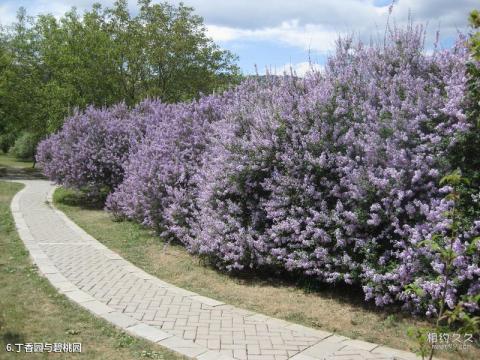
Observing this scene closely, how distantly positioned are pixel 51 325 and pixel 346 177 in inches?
143

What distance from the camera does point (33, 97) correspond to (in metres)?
27.3

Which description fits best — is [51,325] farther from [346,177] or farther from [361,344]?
[346,177]

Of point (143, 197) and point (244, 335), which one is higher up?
point (143, 197)

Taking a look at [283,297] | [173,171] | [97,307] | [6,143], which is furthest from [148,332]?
[6,143]

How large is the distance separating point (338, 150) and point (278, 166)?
0.94 m

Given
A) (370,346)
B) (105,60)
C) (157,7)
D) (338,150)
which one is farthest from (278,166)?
(157,7)

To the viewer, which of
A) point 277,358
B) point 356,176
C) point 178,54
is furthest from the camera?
point 178,54

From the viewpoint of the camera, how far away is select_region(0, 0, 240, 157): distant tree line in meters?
25.1

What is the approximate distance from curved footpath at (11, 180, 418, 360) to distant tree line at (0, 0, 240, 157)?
18.5 m

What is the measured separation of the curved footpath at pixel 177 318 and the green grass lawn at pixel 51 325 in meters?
0.14

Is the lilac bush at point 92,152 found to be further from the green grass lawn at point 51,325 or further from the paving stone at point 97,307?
the paving stone at point 97,307

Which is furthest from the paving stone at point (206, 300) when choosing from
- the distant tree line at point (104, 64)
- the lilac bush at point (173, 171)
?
the distant tree line at point (104, 64)

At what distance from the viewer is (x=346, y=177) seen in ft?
18.9

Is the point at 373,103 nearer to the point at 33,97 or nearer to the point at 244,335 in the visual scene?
the point at 244,335
